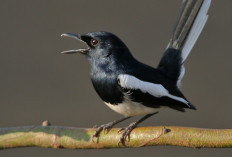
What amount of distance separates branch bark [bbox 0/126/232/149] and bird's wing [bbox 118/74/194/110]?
0.65ft

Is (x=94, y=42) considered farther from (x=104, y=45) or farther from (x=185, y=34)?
(x=185, y=34)

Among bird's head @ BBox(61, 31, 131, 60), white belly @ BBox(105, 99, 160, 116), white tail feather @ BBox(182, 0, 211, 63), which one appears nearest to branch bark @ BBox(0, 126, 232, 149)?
white belly @ BBox(105, 99, 160, 116)

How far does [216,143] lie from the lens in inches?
60.2

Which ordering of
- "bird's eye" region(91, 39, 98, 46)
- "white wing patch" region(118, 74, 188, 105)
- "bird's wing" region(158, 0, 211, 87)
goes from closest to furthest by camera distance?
"white wing patch" region(118, 74, 188, 105) < "bird's eye" region(91, 39, 98, 46) < "bird's wing" region(158, 0, 211, 87)

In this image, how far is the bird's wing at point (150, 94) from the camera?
184 centimetres

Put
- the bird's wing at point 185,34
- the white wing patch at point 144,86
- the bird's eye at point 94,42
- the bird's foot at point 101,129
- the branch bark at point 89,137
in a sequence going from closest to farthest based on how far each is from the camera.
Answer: the branch bark at point 89,137, the bird's foot at point 101,129, the white wing patch at point 144,86, the bird's eye at point 94,42, the bird's wing at point 185,34

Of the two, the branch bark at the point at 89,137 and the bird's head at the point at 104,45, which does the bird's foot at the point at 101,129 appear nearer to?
the branch bark at the point at 89,137

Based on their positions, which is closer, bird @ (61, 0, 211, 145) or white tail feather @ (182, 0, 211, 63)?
bird @ (61, 0, 211, 145)

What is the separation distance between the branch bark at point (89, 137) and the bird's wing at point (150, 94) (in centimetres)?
20

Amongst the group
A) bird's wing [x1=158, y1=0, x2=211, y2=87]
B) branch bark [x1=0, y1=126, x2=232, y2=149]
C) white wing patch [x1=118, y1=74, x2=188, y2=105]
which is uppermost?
bird's wing [x1=158, y1=0, x2=211, y2=87]

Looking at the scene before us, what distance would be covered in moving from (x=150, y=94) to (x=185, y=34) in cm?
60

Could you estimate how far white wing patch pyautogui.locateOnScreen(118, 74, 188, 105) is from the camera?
183cm

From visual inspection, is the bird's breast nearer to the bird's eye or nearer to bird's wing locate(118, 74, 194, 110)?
bird's wing locate(118, 74, 194, 110)

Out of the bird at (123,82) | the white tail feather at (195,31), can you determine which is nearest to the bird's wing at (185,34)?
the white tail feather at (195,31)
